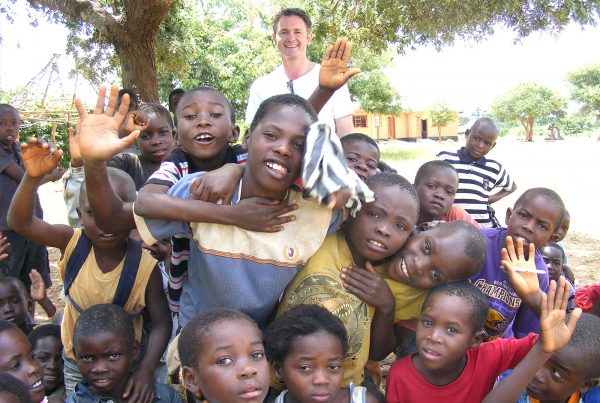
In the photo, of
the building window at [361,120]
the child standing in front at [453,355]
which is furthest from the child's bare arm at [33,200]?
the building window at [361,120]

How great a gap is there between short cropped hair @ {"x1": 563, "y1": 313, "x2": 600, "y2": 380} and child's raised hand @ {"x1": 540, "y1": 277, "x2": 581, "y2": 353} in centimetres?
20

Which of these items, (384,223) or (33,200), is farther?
(33,200)

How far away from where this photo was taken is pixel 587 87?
40594mm

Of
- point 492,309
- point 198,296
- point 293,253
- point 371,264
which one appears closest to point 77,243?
point 198,296

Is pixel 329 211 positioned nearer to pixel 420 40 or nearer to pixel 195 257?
pixel 195 257

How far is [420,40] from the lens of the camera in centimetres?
735

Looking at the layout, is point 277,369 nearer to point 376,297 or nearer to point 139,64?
point 376,297

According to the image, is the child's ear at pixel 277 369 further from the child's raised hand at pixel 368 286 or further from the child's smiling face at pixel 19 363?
the child's smiling face at pixel 19 363

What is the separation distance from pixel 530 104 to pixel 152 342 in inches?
1880

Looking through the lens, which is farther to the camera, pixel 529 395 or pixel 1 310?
pixel 1 310

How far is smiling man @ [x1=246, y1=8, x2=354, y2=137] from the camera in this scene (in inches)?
128

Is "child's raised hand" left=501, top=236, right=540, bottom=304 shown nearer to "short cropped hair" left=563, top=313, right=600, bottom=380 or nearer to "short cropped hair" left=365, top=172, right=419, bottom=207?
"short cropped hair" left=563, top=313, right=600, bottom=380

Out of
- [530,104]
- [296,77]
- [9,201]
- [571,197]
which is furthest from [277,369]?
[530,104]

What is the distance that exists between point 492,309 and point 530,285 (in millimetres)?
448
